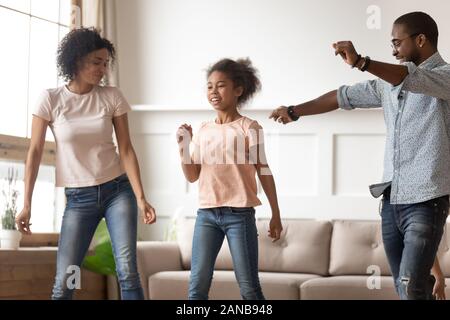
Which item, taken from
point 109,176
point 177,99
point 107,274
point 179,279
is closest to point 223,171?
point 109,176

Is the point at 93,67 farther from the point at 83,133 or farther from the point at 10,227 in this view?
the point at 10,227

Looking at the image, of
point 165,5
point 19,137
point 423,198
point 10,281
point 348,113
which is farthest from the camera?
point 165,5

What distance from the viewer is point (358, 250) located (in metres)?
4.83

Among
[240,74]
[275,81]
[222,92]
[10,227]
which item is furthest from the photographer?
[275,81]

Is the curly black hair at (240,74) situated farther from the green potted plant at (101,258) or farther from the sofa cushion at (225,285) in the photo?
the green potted plant at (101,258)

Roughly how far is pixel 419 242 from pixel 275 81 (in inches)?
113

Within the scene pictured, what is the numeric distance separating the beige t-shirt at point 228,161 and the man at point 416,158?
587 mm

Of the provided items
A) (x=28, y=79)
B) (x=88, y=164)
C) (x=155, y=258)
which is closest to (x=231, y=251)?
(x=88, y=164)

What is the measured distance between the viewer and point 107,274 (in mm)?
5000

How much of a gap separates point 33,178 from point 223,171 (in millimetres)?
712

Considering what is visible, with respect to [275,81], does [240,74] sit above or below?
below

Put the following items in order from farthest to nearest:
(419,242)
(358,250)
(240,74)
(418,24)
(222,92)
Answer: (358,250), (240,74), (222,92), (418,24), (419,242)

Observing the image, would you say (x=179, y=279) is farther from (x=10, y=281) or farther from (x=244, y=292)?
(x=244, y=292)

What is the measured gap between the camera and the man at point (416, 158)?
271 cm
